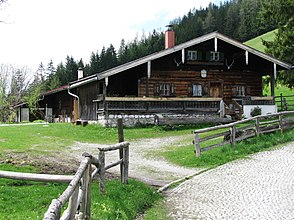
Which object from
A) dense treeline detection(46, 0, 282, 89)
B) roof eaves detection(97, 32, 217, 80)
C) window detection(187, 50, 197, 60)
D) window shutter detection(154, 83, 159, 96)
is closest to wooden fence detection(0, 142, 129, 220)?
roof eaves detection(97, 32, 217, 80)

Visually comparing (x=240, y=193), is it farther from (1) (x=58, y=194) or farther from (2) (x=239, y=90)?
(2) (x=239, y=90)

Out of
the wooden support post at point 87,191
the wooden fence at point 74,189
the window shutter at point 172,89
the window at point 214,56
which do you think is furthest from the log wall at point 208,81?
the wooden support post at point 87,191

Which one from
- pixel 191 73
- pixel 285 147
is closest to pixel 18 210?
pixel 285 147

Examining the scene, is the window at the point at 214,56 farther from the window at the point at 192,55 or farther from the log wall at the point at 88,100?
the log wall at the point at 88,100

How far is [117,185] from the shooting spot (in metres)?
8.99

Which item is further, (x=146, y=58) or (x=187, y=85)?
(x=187, y=85)

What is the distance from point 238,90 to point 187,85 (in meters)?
4.26

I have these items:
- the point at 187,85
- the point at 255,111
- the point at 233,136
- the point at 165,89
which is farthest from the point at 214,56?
the point at 233,136

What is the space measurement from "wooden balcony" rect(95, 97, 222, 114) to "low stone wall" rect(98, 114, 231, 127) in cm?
33

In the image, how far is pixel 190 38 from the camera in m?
98.1

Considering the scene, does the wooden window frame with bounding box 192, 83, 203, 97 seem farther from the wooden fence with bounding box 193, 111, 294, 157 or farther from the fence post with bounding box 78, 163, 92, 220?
the fence post with bounding box 78, 163, 92, 220

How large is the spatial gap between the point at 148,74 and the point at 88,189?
64.8ft

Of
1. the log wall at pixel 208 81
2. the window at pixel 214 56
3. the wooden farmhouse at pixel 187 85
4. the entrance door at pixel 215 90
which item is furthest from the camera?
the entrance door at pixel 215 90

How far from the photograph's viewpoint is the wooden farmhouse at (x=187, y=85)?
25.4 meters
